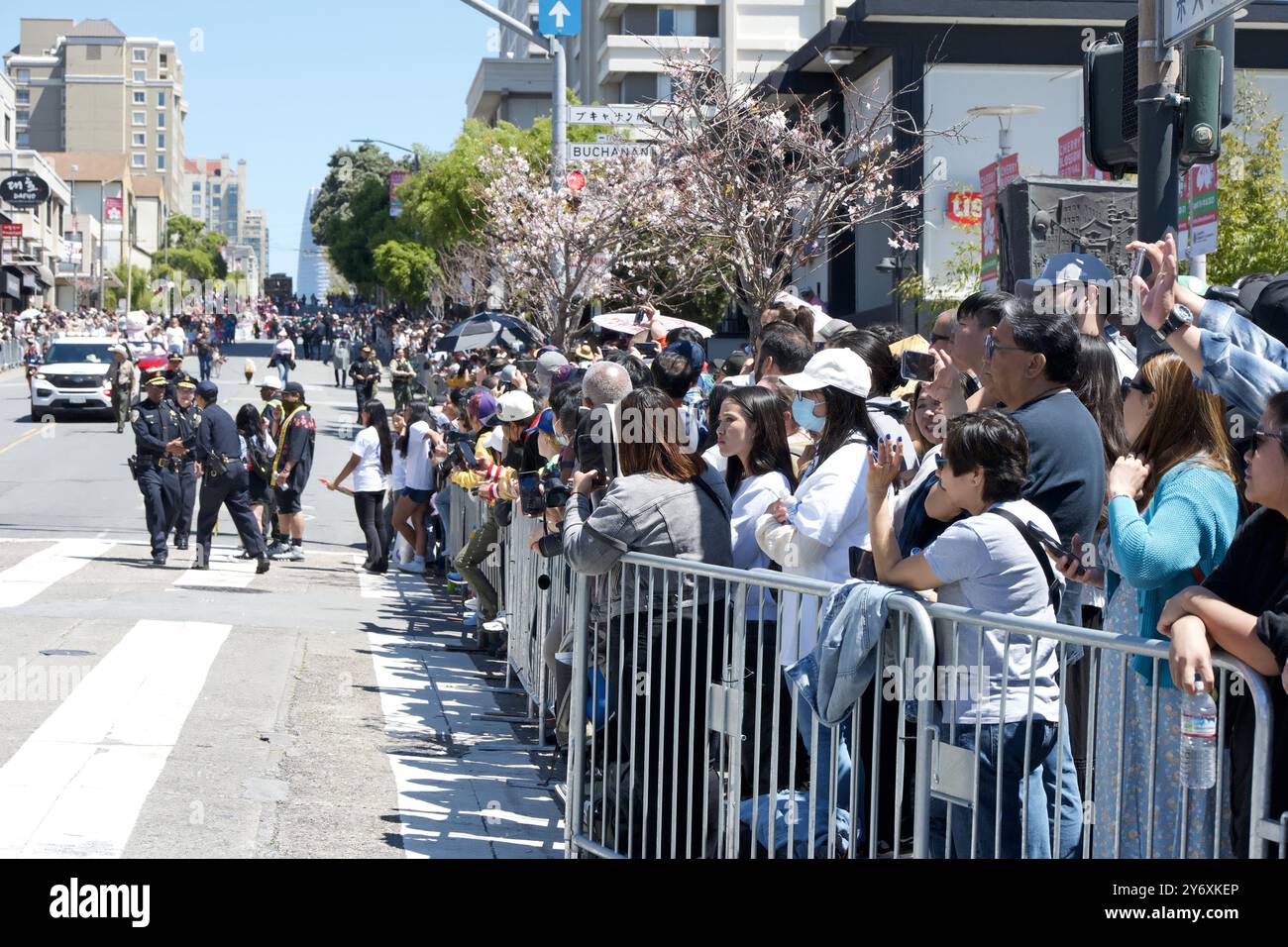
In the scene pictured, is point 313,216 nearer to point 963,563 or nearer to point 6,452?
point 6,452

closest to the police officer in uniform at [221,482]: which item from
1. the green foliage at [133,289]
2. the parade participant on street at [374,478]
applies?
the parade participant on street at [374,478]

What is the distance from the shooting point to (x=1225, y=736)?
355 cm

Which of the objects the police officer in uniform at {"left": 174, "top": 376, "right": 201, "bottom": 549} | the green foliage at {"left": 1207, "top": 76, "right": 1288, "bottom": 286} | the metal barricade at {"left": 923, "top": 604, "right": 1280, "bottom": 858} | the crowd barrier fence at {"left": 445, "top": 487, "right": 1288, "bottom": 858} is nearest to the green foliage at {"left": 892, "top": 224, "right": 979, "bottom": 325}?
the green foliage at {"left": 1207, "top": 76, "right": 1288, "bottom": 286}

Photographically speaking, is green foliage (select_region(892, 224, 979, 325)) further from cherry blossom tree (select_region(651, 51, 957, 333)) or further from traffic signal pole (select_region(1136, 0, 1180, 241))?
traffic signal pole (select_region(1136, 0, 1180, 241))

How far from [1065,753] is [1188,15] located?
3.63 m

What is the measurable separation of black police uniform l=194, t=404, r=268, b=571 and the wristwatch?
11.7m

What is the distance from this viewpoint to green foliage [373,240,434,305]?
222ft

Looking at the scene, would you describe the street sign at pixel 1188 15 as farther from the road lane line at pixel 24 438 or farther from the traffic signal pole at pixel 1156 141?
the road lane line at pixel 24 438

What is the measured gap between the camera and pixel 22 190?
85.9 metres

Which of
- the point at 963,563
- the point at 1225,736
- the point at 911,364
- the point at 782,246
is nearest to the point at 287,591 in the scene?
the point at 782,246

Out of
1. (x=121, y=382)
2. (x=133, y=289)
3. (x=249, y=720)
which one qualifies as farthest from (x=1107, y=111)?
(x=133, y=289)

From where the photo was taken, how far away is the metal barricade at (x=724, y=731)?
4.48 meters

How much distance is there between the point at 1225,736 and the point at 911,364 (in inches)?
126
